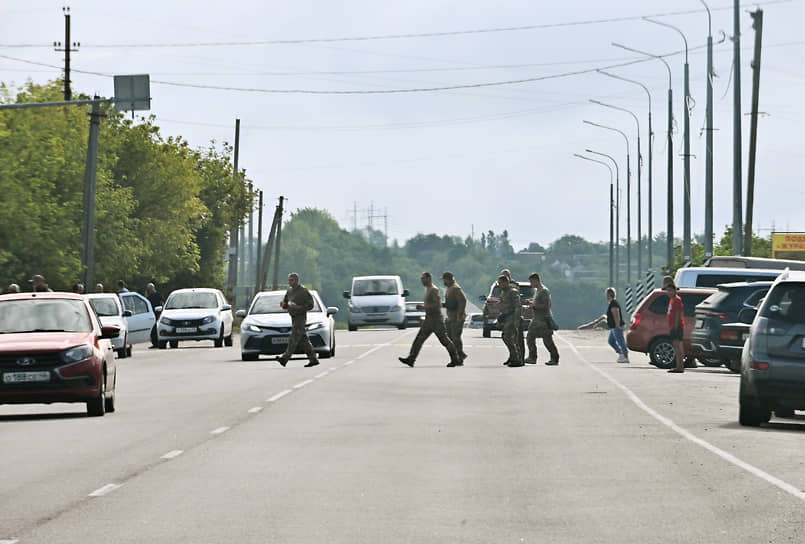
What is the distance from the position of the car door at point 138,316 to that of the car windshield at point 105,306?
10.2ft

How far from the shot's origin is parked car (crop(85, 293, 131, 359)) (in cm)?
4012

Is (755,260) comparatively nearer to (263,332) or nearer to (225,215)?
(263,332)

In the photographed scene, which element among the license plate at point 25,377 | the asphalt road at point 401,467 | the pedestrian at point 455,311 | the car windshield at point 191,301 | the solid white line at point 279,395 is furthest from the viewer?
the car windshield at point 191,301

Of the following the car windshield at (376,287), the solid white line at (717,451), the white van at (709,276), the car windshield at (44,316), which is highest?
the white van at (709,276)

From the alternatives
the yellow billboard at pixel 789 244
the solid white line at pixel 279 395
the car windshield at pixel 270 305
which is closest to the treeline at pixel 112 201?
the car windshield at pixel 270 305

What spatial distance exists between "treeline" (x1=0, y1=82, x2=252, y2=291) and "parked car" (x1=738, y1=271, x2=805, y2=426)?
128 feet

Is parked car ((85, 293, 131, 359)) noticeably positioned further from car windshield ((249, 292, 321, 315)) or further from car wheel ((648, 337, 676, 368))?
car wheel ((648, 337, 676, 368))

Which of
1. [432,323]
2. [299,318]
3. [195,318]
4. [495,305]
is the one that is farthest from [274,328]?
[495,305]

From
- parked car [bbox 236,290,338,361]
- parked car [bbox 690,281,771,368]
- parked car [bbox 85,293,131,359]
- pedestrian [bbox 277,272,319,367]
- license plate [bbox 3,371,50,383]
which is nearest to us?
license plate [bbox 3,371,50,383]

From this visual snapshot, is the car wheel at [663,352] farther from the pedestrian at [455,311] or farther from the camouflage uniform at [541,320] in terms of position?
the pedestrian at [455,311]

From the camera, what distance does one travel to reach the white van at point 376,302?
65688 millimetres

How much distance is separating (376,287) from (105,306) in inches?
1033

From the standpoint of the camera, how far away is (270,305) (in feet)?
125

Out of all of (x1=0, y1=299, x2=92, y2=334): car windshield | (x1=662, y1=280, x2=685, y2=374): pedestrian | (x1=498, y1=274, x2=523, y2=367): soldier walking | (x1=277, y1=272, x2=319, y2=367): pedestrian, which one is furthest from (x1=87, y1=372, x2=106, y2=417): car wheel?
(x1=662, y1=280, x2=685, y2=374): pedestrian
